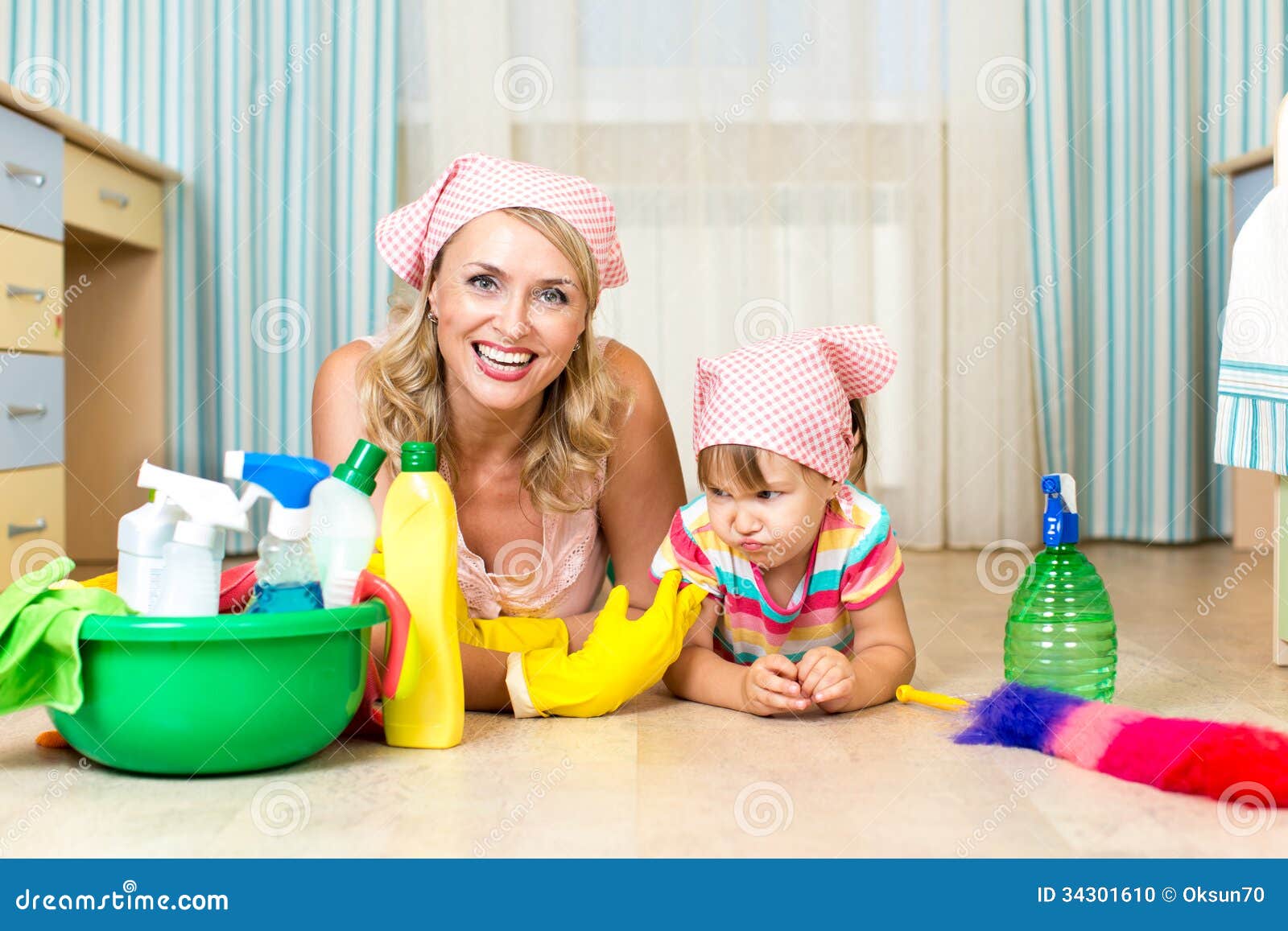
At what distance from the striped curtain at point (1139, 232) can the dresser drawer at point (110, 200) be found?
6.13ft

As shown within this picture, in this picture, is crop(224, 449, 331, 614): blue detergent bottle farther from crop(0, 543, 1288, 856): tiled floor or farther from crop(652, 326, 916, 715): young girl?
crop(652, 326, 916, 715): young girl

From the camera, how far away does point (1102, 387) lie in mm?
2783

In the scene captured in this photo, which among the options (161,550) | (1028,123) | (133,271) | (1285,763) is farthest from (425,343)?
(1028,123)

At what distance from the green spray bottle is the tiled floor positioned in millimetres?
63

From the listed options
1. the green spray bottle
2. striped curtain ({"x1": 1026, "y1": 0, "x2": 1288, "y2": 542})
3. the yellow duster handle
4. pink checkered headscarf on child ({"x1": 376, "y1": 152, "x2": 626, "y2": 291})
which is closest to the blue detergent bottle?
pink checkered headscarf on child ({"x1": 376, "y1": 152, "x2": 626, "y2": 291})

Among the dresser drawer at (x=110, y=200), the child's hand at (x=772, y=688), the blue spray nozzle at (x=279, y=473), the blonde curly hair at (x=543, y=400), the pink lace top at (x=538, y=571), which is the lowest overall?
the child's hand at (x=772, y=688)

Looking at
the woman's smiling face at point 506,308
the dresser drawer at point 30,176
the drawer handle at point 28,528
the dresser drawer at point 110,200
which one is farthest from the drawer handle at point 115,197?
the woman's smiling face at point 506,308

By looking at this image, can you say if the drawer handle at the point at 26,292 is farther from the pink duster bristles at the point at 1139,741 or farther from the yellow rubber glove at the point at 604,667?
the pink duster bristles at the point at 1139,741

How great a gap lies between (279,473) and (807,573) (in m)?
0.54

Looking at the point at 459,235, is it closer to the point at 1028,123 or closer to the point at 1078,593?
the point at 1078,593

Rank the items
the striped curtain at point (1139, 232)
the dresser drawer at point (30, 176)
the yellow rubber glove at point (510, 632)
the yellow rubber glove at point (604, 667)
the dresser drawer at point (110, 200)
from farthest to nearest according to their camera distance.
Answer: the striped curtain at point (1139, 232), the dresser drawer at point (110, 200), the dresser drawer at point (30, 176), the yellow rubber glove at point (510, 632), the yellow rubber glove at point (604, 667)

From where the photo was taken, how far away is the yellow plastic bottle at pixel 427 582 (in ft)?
3.26

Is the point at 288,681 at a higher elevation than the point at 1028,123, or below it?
below
